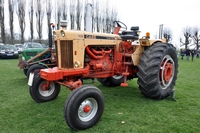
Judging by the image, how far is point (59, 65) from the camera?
363 cm

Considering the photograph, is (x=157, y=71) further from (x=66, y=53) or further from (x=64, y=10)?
(x=64, y=10)

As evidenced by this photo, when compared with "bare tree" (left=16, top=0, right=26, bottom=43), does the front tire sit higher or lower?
lower

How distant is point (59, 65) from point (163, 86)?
8.93 feet

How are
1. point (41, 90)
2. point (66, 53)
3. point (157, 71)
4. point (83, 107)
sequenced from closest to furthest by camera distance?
point (83, 107) < point (66, 53) < point (157, 71) < point (41, 90)

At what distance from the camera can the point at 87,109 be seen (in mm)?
3076

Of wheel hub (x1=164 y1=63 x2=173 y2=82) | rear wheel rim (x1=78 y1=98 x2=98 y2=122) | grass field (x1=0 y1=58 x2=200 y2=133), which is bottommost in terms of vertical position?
grass field (x1=0 y1=58 x2=200 y2=133)

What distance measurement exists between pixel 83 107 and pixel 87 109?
0.26 ft

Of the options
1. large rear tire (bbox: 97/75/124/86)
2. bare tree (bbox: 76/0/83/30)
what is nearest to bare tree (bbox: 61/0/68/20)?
bare tree (bbox: 76/0/83/30)

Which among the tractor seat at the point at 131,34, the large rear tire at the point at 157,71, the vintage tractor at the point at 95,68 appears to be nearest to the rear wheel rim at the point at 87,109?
the vintage tractor at the point at 95,68

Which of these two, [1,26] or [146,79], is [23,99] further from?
[1,26]

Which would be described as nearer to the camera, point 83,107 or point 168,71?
point 83,107

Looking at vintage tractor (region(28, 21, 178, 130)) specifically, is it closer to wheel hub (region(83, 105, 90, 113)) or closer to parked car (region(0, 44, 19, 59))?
wheel hub (region(83, 105, 90, 113))

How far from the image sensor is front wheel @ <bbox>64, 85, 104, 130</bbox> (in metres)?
2.85

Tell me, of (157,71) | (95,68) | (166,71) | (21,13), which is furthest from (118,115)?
(21,13)
